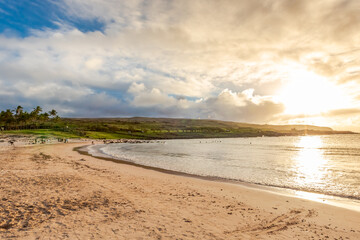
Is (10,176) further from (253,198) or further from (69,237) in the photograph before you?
(253,198)

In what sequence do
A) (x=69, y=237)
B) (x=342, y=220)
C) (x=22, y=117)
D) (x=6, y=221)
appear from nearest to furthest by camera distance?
1. (x=69, y=237)
2. (x=6, y=221)
3. (x=342, y=220)
4. (x=22, y=117)

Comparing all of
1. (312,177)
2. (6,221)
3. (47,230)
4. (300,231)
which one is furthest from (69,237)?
(312,177)

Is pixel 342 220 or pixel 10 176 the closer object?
pixel 342 220

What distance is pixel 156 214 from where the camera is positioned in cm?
1103

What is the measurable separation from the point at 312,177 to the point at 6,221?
27041 millimetres

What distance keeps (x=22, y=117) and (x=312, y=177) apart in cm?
17330

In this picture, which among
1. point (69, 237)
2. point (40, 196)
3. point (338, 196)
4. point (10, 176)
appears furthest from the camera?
point (10, 176)

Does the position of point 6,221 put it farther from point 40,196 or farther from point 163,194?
point 163,194

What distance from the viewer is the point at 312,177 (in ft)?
77.8

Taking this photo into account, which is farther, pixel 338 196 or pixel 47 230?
pixel 338 196

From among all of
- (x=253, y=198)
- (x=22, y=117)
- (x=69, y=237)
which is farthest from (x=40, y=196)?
(x=22, y=117)

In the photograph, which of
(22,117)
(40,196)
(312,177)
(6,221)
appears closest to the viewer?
(6,221)

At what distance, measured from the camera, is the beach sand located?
8906 mm

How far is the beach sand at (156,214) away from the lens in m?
8.91
